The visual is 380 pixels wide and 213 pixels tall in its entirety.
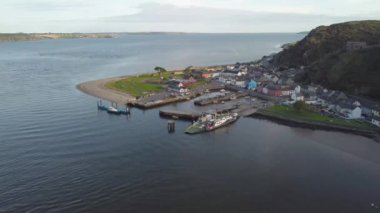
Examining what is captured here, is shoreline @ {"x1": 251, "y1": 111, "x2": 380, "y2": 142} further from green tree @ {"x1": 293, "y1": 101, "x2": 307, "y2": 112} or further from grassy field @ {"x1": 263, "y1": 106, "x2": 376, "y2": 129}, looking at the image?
green tree @ {"x1": 293, "y1": 101, "x2": 307, "y2": 112}

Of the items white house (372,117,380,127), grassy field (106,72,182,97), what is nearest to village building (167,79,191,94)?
grassy field (106,72,182,97)

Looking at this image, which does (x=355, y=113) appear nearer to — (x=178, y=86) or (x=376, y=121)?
(x=376, y=121)

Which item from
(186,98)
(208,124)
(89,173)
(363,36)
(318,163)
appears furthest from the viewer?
(363,36)

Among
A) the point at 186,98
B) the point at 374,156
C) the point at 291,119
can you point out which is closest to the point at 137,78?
the point at 186,98

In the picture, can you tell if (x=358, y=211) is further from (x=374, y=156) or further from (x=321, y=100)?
(x=321, y=100)

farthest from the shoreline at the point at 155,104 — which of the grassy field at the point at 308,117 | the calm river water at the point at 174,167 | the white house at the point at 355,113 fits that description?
the white house at the point at 355,113

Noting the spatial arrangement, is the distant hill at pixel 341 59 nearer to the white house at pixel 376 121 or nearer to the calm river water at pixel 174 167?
the white house at pixel 376 121

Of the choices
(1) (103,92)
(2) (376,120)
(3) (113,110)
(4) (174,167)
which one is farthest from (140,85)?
(2) (376,120)
